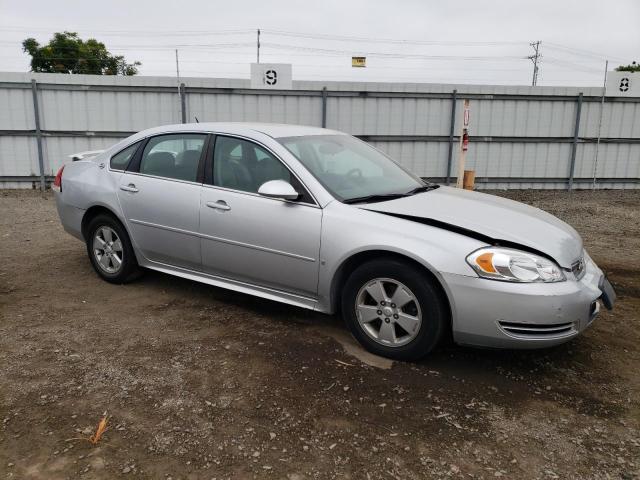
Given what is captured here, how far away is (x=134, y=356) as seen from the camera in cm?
379

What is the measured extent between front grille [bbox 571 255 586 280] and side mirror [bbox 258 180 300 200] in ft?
6.19

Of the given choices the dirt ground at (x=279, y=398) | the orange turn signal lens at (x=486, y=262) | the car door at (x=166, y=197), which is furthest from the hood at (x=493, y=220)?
the car door at (x=166, y=197)

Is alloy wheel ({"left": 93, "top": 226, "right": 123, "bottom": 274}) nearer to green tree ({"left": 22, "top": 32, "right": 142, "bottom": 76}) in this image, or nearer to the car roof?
the car roof

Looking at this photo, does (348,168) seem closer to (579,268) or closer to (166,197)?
(166,197)

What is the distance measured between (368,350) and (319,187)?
1187 mm

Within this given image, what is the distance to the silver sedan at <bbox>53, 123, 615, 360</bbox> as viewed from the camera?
11.1ft

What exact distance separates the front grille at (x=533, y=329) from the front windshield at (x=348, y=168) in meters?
1.38

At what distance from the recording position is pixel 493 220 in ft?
12.4

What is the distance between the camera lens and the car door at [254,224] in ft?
13.0

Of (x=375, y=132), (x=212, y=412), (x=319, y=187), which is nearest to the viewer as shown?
(x=212, y=412)

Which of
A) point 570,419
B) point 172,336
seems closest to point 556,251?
point 570,419

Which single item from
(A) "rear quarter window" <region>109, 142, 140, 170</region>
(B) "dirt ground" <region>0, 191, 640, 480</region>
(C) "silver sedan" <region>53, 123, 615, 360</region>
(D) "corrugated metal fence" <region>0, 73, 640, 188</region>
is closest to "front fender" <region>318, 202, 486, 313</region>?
(C) "silver sedan" <region>53, 123, 615, 360</region>

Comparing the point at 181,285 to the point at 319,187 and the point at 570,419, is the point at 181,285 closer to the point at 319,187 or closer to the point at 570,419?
the point at 319,187

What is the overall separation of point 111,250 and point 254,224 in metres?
1.85
